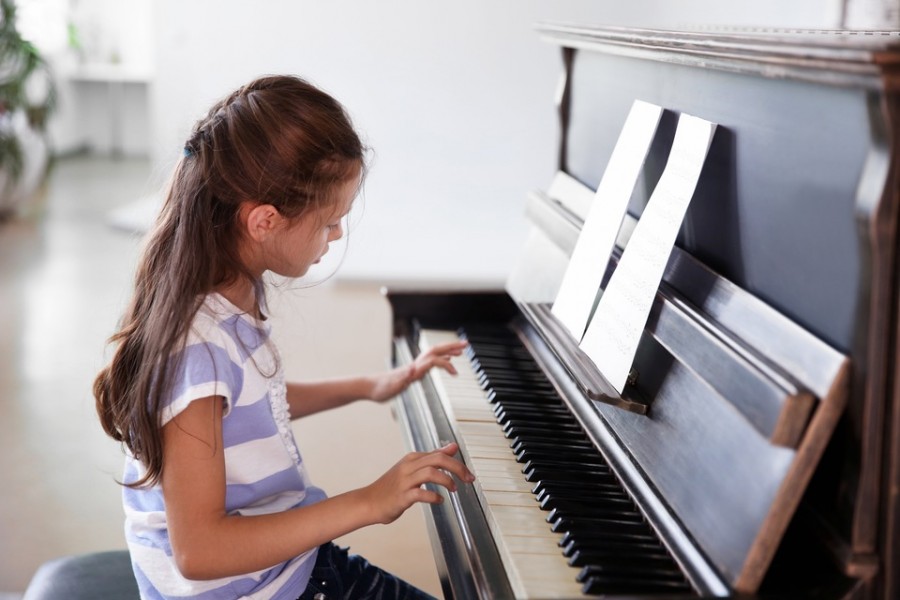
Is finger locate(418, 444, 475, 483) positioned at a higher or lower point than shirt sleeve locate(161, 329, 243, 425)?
lower

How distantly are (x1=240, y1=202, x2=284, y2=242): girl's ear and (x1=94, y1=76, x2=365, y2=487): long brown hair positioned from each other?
0.03ft

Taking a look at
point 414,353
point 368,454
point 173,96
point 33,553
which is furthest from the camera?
point 173,96

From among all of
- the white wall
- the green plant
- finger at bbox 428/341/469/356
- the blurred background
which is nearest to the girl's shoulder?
finger at bbox 428/341/469/356

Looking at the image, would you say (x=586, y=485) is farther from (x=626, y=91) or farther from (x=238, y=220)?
(x=626, y=91)

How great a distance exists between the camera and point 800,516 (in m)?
1.03

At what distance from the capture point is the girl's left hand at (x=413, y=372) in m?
1.84

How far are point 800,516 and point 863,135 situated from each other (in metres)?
0.39

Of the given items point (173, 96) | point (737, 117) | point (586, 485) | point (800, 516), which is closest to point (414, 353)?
point (586, 485)

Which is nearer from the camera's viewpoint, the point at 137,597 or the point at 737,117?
the point at 737,117

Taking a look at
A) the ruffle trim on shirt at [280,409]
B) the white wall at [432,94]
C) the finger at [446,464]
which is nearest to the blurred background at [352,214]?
the white wall at [432,94]

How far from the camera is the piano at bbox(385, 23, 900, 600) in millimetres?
931

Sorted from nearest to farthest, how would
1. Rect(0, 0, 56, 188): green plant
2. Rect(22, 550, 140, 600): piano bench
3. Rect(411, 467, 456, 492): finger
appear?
Rect(411, 467, 456, 492): finger < Rect(22, 550, 140, 600): piano bench < Rect(0, 0, 56, 188): green plant

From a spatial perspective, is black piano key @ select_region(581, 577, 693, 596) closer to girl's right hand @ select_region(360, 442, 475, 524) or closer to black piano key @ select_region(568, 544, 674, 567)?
black piano key @ select_region(568, 544, 674, 567)

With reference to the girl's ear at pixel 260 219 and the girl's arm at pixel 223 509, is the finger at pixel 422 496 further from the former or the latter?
the girl's ear at pixel 260 219
